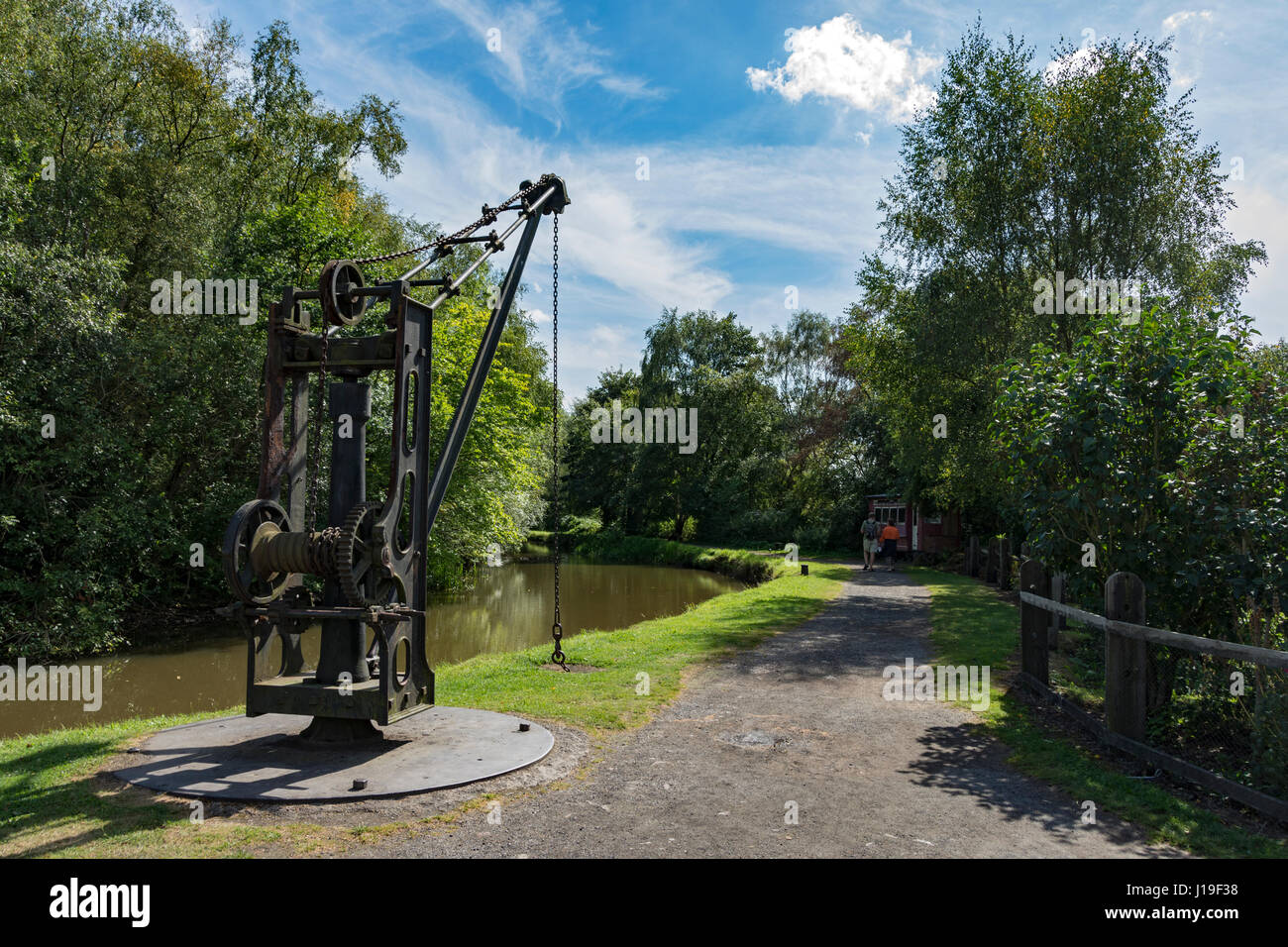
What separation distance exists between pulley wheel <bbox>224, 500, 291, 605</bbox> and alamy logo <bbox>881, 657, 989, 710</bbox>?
643 cm

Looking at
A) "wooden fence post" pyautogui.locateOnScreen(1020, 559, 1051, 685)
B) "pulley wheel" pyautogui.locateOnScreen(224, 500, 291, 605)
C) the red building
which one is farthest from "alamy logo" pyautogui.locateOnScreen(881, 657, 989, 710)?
the red building

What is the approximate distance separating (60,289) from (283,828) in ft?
48.0

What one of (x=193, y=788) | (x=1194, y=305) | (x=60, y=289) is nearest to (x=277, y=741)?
(x=193, y=788)

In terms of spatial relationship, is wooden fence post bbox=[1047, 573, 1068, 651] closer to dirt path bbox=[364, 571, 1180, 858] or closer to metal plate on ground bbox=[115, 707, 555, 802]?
dirt path bbox=[364, 571, 1180, 858]

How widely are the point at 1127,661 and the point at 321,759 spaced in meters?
6.44

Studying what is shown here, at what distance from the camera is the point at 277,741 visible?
6797 millimetres

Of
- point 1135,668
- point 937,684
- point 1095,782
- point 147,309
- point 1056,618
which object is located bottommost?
point 937,684

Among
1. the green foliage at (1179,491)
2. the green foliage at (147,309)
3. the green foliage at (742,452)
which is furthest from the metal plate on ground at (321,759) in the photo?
the green foliage at (742,452)

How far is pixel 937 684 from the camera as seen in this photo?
1002cm

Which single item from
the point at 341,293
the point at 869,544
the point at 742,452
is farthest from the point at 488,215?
the point at 742,452

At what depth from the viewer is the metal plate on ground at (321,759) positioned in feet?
18.4

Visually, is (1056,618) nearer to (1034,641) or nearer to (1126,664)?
(1034,641)

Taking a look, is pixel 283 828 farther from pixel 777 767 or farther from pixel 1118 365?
pixel 1118 365
